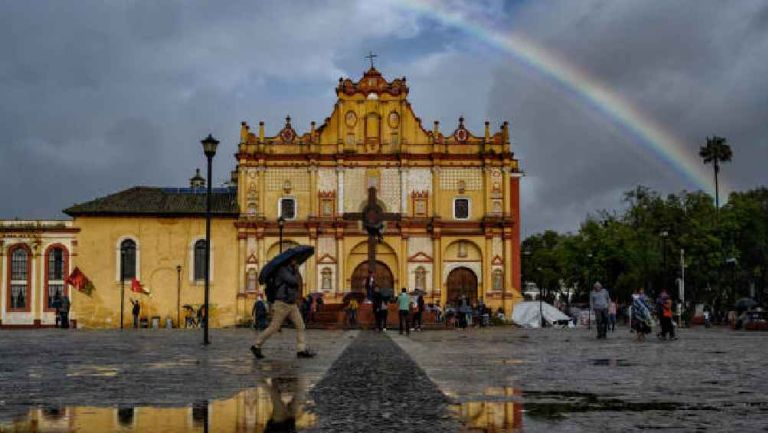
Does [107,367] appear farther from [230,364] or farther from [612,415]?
[612,415]

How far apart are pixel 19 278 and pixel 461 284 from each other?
2758 centimetres

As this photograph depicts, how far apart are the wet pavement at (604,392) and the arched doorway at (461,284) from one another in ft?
148

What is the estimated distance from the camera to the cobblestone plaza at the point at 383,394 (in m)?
7.09

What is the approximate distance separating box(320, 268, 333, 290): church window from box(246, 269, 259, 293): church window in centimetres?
413

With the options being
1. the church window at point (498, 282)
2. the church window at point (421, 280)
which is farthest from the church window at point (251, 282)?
the church window at point (498, 282)

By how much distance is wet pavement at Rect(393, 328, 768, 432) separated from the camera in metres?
7.12

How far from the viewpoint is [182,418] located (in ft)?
24.2

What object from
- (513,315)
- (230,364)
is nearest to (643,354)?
(230,364)

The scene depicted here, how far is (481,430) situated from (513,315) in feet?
172

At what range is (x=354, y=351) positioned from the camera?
18734mm

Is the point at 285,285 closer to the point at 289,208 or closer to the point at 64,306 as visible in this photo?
the point at 64,306

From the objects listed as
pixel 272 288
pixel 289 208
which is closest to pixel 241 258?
pixel 289 208

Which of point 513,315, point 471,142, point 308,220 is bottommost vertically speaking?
point 513,315

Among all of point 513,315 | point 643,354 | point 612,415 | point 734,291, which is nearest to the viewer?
point 612,415
